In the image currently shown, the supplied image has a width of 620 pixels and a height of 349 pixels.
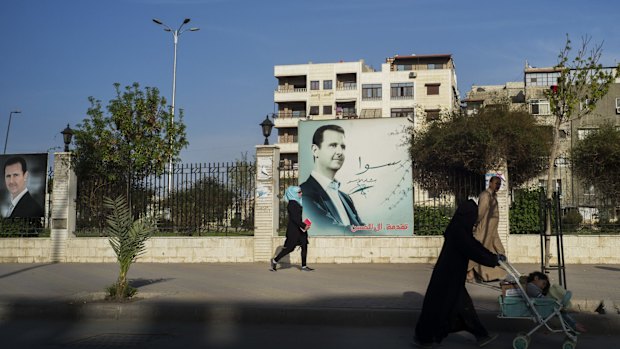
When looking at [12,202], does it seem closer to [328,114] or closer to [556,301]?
[556,301]

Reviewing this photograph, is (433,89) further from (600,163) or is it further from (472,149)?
(472,149)

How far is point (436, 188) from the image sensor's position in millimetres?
15906

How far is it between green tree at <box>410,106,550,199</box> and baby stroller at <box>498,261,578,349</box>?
929 cm

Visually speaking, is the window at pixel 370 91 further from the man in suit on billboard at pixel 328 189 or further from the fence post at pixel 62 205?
the fence post at pixel 62 205

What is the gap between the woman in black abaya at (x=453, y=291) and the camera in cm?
632

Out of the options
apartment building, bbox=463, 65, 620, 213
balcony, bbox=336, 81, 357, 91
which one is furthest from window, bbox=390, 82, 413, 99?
apartment building, bbox=463, 65, 620, 213

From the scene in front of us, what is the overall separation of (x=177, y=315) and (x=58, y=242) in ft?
31.1

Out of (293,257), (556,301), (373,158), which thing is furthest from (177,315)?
(373,158)

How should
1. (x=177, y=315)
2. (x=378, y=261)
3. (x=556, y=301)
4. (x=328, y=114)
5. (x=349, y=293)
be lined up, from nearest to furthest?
1. (x=556, y=301)
2. (x=177, y=315)
3. (x=349, y=293)
4. (x=378, y=261)
5. (x=328, y=114)

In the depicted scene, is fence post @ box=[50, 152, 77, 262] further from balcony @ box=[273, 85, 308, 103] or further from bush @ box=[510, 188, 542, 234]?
balcony @ box=[273, 85, 308, 103]

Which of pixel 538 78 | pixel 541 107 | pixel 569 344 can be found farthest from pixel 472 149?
pixel 538 78

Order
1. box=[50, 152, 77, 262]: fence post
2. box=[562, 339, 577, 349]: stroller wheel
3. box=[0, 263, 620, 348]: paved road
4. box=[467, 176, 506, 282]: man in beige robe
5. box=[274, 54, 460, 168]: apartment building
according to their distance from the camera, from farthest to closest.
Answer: box=[274, 54, 460, 168]: apartment building → box=[50, 152, 77, 262]: fence post → box=[467, 176, 506, 282]: man in beige robe → box=[0, 263, 620, 348]: paved road → box=[562, 339, 577, 349]: stroller wheel

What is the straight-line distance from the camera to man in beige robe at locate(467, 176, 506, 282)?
37.0ft

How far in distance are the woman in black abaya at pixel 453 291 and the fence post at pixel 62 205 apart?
1286 centimetres
